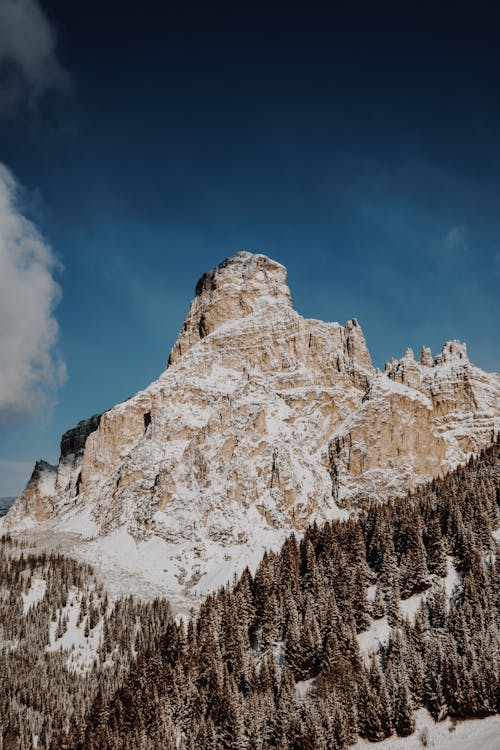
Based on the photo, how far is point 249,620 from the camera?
121500 millimetres

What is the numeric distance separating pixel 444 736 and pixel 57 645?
123 m

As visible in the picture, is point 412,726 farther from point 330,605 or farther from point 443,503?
point 443,503

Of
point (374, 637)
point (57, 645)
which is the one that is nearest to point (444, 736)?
point (374, 637)

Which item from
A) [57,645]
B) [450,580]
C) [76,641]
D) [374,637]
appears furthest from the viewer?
[76,641]

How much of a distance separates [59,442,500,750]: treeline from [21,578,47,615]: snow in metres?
76.3

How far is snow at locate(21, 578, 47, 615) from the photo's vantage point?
184625 mm

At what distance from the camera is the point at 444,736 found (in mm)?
79438

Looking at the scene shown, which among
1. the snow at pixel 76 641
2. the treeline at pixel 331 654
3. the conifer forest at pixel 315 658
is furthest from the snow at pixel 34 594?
the treeline at pixel 331 654

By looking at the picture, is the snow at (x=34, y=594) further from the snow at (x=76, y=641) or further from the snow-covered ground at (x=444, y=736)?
the snow-covered ground at (x=444, y=736)

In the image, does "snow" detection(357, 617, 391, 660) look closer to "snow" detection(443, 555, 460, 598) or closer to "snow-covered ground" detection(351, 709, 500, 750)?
"snow" detection(443, 555, 460, 598)

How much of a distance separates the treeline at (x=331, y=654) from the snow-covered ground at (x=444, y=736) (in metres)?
1.15

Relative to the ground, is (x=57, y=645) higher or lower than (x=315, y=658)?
higher

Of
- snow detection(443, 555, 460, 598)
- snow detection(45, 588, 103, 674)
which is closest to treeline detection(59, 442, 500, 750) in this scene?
snow detection(443, 555, 460, 598)

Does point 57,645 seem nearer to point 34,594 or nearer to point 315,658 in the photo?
point 34,594
